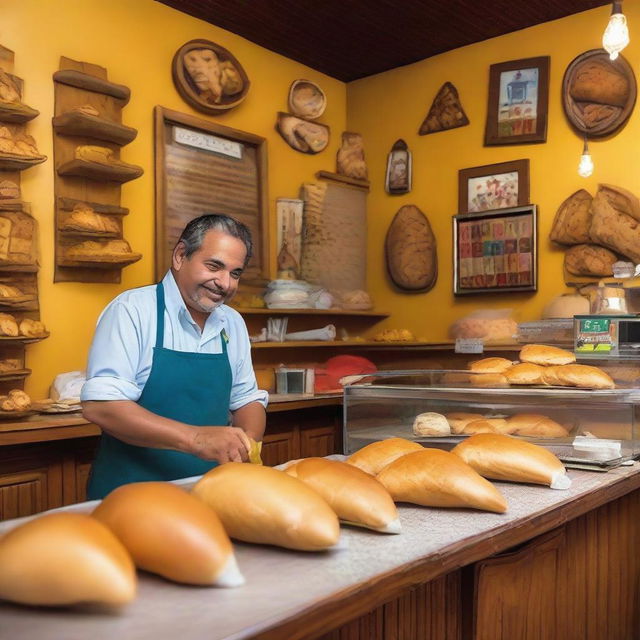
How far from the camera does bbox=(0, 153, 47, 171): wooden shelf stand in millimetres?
3246

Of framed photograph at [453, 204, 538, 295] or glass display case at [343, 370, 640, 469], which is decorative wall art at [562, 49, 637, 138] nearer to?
framed photograph at [453, 204, 538, 295]

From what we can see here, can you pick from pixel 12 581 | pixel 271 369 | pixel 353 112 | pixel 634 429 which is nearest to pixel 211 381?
pixel 634 429

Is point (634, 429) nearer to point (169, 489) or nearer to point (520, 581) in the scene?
point (520, 581)

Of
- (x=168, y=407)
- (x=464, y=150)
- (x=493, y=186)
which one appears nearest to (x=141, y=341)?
(x=168, y=407)

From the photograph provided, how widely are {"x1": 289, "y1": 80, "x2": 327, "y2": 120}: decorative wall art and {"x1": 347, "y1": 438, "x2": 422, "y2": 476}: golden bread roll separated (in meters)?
3.98

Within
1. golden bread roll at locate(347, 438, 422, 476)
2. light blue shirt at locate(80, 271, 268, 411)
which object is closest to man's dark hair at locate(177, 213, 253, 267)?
light blue shirt at locate(80, 271, 268, 411)

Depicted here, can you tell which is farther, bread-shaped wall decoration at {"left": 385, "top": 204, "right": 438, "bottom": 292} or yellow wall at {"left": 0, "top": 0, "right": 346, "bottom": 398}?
bread-shaped wall decoration at {"left": 385, "top": 204, "right": 438, "bottom": 292}

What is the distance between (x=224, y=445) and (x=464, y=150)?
3.98 metres

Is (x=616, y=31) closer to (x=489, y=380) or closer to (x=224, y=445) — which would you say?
(x=489, y=380)

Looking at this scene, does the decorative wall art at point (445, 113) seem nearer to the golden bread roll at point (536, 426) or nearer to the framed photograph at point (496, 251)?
the framed photograph at point (496, 251)

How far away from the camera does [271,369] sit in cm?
470

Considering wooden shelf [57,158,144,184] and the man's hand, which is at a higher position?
wooden shelf [57,158,144,184]

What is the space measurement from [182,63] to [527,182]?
2387mm

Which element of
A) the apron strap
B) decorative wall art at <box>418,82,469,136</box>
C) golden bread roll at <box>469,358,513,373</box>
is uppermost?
decorative wall art at <box>418,82,469,136</box>
